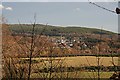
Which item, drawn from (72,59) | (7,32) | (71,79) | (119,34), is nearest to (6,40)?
(7,32)

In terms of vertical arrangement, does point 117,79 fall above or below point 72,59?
above

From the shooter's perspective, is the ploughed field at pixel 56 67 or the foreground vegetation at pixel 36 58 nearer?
the foreground vegetation at pixel 36 58

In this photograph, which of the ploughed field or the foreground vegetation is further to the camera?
the ploughed field

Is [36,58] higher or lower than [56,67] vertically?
higher

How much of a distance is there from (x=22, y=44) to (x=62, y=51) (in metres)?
9.45

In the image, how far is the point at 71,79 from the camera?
2023cm

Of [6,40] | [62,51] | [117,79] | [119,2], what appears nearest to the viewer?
[117,79]

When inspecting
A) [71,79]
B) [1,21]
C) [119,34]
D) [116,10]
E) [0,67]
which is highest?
[1,21]

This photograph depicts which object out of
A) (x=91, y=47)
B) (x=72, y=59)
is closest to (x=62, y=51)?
(x=91, y=47)

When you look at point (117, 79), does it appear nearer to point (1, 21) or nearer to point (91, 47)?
point (91, 47)

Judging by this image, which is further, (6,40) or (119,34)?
(6,40)

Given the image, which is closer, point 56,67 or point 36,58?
point 36,58

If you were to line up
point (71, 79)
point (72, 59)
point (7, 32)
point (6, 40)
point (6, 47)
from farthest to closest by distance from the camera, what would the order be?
1. point (72, 59)
2. point (7, 32)
3. point (6, 40)
4. point (6, 47)
5. point (71, 79)

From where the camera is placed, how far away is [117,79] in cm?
161
